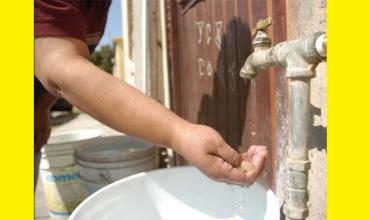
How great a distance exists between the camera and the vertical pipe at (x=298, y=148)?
0.67m

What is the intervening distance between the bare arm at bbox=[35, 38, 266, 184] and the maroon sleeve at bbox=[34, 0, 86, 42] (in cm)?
3

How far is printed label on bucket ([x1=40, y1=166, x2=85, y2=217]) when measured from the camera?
214 centimetres

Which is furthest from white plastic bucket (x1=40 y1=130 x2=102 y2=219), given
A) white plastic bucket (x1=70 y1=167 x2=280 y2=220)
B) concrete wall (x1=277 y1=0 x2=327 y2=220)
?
concrete wall (x1=277 y1=0 x2=327 y2=220)

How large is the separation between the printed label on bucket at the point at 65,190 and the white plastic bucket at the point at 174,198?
3.57 ft

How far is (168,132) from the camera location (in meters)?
0.81

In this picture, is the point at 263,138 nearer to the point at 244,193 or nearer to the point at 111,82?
the point at 244,193

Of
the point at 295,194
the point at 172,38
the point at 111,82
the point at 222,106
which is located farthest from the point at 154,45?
the point at 295,194

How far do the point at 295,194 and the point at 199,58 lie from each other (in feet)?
4.46

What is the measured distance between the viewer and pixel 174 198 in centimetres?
118

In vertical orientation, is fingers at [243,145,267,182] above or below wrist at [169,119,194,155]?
Result: below

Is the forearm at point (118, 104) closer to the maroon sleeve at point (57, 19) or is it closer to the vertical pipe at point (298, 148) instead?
the maroon sleeve at point (57, 19)

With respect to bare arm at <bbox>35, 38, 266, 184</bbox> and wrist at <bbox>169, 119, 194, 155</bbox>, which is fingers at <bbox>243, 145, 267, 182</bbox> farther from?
wrist at <bbox>169, 119, 194, 155</bbox>

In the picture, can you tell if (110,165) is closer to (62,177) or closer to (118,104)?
(62,177)

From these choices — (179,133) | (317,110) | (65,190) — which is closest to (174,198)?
(179,133)
